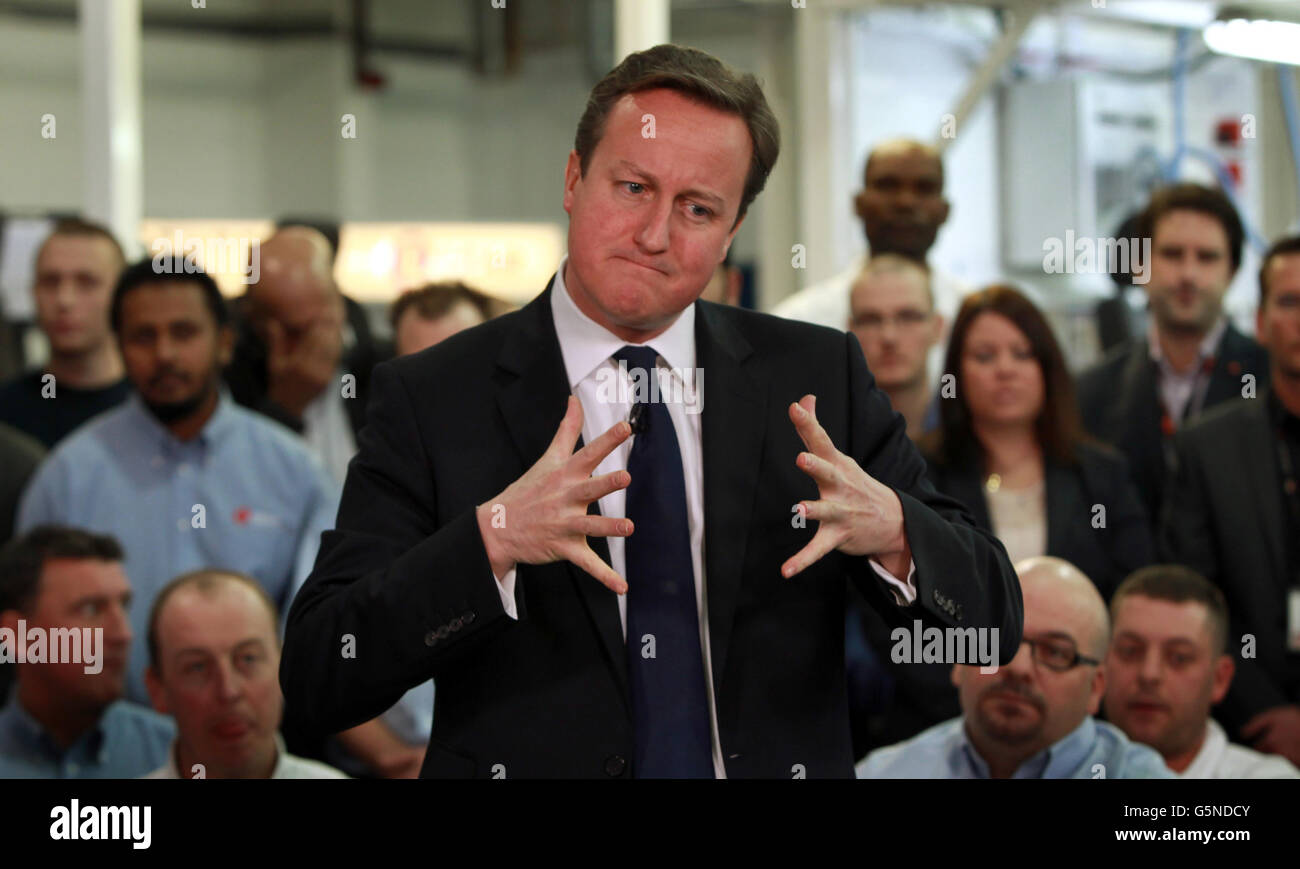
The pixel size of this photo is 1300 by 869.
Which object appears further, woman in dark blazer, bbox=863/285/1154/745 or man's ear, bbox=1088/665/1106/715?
woman in dark blazer, bbox=863/285/1154/745

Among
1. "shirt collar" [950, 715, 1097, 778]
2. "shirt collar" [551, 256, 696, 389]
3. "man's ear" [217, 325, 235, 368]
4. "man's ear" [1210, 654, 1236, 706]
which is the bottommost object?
"shirt collar" [950, 715, 1097, 778]

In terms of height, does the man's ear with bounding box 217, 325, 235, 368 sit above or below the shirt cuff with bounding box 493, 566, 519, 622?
above

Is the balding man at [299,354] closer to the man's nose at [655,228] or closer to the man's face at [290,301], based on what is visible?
the man's face at [290,301]

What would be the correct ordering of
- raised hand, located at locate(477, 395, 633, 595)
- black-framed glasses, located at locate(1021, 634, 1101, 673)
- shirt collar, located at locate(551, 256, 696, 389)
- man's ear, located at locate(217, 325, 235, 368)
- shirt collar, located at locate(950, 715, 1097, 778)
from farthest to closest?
man's ear, located at locate(217, 325, 235, 368), black-framed glasses, located at locate(1021, 634, 1101, 673), shirt collar, located at locate(950, 715, 1097, 778), shirt collar, located at locate(551, 256, 696, 389), raised hand, located at locate(477, 395, 633, 595)

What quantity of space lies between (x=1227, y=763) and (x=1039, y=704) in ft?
1.37

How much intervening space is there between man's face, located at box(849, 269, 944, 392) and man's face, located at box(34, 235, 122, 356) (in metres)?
1.76

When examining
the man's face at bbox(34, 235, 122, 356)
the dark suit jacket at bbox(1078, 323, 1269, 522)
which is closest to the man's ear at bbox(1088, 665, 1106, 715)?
the dark suit jacket at bbox(1078, 323, 1269, 522)

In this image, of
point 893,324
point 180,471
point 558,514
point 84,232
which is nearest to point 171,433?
point 180,471

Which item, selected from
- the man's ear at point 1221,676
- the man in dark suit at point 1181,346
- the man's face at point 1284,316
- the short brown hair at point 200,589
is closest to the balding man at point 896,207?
the man in dark suit at point 1181,346

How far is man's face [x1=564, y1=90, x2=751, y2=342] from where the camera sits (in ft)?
4.62

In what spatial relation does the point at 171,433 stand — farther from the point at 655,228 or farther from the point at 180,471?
the point at 655,228

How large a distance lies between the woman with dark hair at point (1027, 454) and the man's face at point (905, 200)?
0.69 feet

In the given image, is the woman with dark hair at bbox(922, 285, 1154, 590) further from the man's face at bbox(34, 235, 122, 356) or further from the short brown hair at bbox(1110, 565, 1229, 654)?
the man's face at bbox(34, 235, 122, 356)

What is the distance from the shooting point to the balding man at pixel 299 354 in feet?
10.8
